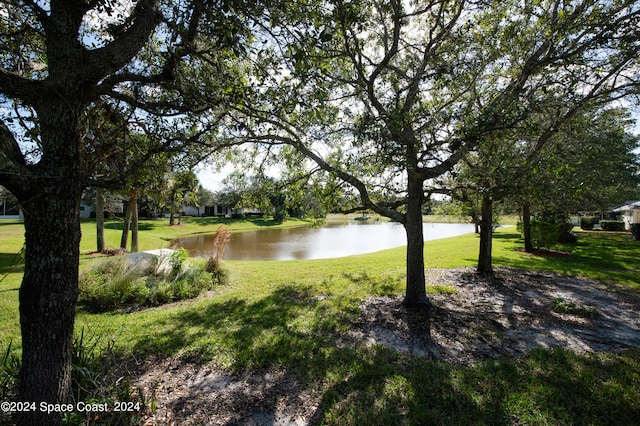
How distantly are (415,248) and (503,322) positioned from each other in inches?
84.1

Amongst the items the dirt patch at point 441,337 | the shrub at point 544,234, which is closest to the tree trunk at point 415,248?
the dirt patch at point 441,337

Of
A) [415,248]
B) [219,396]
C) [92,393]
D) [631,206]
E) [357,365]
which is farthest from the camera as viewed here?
[631,206]

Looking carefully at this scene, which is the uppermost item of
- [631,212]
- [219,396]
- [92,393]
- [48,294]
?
[631,212]

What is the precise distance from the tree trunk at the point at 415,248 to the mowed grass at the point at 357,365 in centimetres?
129

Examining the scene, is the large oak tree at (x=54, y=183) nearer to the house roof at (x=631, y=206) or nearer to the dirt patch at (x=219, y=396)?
the dirt patch at (x=219, y=396)

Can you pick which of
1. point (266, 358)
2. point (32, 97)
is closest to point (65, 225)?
point (32, 97)

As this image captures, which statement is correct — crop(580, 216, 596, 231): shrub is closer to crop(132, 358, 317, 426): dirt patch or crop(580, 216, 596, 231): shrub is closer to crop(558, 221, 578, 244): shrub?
crop(558, 221, 578, 244): shrub

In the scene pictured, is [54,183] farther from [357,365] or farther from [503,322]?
[503,322]

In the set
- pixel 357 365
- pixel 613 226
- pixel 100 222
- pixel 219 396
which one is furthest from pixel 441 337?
pixel 613 226

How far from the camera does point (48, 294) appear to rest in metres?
2.36

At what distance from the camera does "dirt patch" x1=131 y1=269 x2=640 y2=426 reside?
3.26 m

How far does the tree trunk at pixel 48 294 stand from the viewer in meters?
2.34

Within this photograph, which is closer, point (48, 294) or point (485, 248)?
point (48, 294)

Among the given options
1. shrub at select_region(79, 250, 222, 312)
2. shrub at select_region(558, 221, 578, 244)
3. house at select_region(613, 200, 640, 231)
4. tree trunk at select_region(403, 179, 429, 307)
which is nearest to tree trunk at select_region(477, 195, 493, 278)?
tree trunk at select_region(403, 179, 429, 307)
